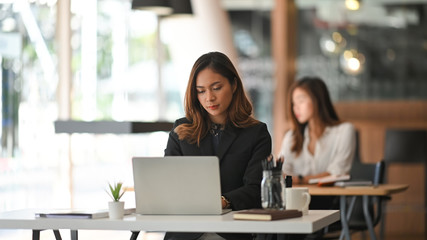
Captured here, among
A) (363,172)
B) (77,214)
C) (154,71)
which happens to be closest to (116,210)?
(77,214)

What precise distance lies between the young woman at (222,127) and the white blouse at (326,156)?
75.8 inches

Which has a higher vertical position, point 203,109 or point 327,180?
point 203,109

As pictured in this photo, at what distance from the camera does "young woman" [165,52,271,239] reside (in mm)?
3516

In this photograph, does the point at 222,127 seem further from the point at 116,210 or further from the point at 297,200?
the point at 116,210

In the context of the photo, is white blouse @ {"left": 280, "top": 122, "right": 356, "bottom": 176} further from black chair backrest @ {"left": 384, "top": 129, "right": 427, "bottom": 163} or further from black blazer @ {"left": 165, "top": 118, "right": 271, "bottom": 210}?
black chair backrest @ {"left": 384, "top": 129, "right": 427, "bottom": 163}

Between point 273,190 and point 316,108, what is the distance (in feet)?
8.51

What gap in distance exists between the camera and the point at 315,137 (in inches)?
219

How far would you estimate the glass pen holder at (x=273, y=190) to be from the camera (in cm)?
303

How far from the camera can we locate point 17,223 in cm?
295

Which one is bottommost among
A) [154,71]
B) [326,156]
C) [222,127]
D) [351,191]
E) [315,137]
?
[351,191]

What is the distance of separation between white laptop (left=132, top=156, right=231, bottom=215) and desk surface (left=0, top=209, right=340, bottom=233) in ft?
0.17

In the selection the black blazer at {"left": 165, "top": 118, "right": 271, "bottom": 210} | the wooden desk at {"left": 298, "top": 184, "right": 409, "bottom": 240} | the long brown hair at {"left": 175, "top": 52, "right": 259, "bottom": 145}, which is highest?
the long brown hair at {"left": 175, "top": 52, "right": 259, "bottom": 145}

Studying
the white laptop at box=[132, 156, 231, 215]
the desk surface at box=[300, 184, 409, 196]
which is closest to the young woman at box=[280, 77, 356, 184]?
the desk surface at box=[300, 184, 409, 196]

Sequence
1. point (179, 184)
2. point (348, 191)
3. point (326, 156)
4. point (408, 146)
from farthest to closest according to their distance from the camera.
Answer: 1. point (408, 146)
2. point (326, 156)
3. point (348, 191)
4. point (179, 184)
